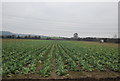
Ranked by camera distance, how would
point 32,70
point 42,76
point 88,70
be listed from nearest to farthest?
1. point 42,76
2. point 32,70
3. point 88,70

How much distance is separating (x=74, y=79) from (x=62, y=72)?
0.76 metres

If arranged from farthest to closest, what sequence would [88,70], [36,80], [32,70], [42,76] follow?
1. [88,70]
2. [32,70]
3. [42,76]
4. [36,80]

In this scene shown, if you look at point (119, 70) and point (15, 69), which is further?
point (119, 70)

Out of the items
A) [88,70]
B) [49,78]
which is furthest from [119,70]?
[49,78]

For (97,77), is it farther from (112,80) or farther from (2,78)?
(2,78)

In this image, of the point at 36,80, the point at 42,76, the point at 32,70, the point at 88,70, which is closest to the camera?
the point at 36,80

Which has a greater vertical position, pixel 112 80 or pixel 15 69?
pixel 15 69

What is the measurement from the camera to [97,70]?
6.29 m

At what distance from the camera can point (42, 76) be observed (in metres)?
5.01

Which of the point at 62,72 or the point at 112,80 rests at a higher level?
the point at 62,72

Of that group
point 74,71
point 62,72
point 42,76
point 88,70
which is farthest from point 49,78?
point 88,70

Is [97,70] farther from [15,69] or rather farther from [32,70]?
[15,69]

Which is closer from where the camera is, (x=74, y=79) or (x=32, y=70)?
(x=74, y=79)

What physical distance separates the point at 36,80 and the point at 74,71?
2.43 meters
